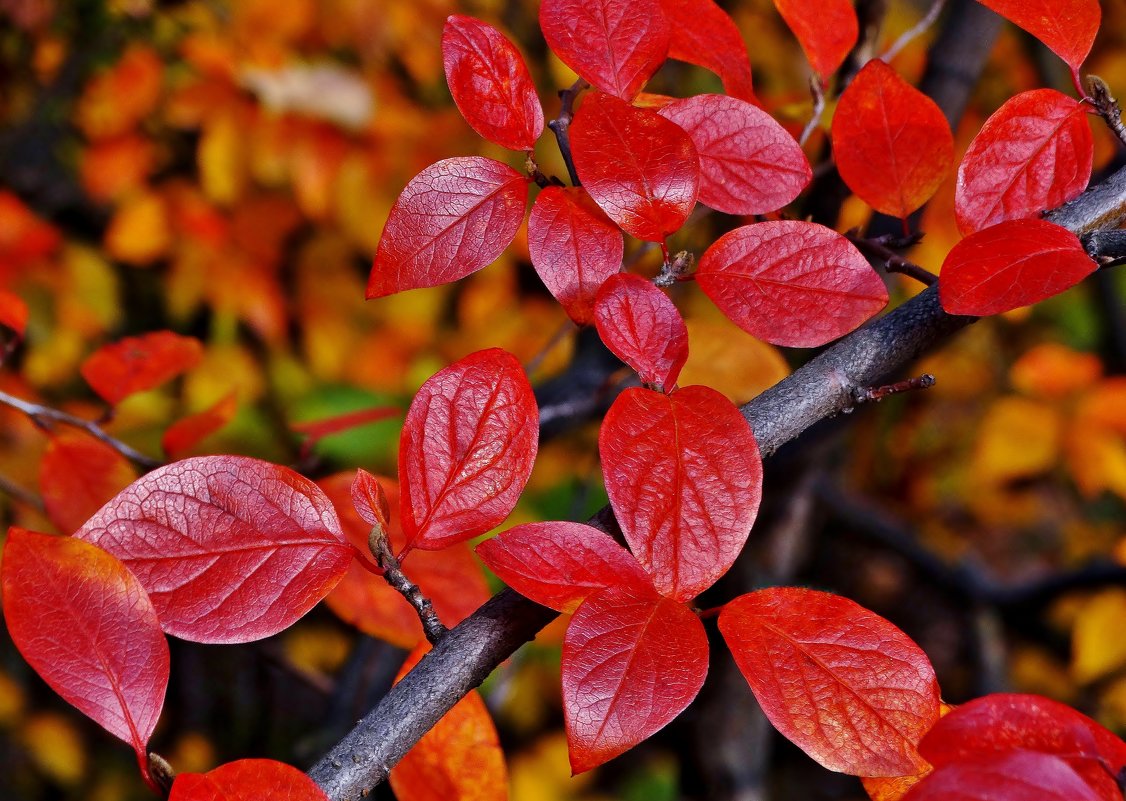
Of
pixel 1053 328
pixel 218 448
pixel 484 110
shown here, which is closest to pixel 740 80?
pixel 484 110

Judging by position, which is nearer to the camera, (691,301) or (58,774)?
(691,301)

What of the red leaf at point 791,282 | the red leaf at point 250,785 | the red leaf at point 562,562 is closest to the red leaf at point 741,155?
the red leaf at point 791,282

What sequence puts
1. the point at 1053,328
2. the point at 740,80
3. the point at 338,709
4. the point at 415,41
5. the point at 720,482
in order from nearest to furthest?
the point at 720,482 < the point at 740,80 < the point at 338,709 < the point at 415,41 < the point at 1053,328

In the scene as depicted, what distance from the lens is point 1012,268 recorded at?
1.07 feet

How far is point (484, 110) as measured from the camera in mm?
370

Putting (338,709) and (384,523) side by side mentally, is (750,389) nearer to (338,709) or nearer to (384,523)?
(384,523)

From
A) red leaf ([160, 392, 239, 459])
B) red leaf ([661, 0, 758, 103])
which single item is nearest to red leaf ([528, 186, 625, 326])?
red leaf ([661, 0, 758, 103])

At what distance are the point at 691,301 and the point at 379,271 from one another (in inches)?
36.0

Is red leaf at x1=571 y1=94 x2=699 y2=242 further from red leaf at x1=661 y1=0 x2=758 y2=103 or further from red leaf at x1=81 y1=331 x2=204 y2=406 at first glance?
red leaf at x1=81 y1=331 x2=204 y2=406

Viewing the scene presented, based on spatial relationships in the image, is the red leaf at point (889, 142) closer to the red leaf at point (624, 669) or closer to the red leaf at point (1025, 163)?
the red leaf at point (1025, 163)

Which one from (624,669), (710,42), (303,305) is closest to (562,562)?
(624,669)

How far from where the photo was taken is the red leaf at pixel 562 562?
31 centimetres

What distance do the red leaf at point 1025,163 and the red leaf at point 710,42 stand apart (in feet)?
0.37

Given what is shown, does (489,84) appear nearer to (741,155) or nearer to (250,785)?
(741,155)
